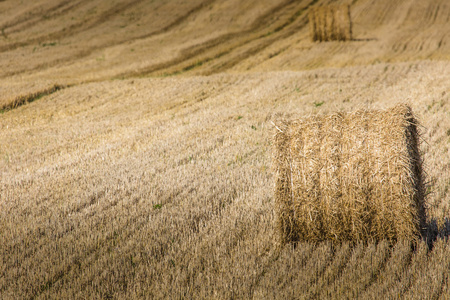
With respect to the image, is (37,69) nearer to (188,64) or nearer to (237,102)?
(188,64)

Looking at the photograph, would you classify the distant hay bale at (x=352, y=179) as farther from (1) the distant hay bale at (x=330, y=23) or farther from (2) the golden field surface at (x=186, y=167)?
(1) the distant hay bale at (x=330, y=23)

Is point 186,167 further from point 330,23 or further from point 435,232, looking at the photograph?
point 330,23

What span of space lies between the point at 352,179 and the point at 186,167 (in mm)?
3679

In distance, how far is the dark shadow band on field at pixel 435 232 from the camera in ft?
15.8

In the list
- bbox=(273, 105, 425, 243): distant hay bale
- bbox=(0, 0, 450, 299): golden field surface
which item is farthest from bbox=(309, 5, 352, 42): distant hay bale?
bbox=(273, 105, 425, 243): distant hay bale

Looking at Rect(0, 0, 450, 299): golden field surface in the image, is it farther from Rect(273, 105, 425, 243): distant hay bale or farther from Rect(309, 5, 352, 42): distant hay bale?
Rect(309, 5, 352, 42): distant hay bale

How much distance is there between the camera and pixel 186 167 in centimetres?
788

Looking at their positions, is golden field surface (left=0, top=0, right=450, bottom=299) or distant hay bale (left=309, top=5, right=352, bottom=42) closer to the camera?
golden field surface (left=0, top=0, right=450, bottom=299)

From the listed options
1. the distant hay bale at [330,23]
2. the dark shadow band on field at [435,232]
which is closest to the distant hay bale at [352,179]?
the dark shadow band on field at [435,232]

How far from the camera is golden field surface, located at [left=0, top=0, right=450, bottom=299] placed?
14.4ft

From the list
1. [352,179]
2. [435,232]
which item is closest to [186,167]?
[352,179]

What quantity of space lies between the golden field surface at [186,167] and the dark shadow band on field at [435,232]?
0.07 feet

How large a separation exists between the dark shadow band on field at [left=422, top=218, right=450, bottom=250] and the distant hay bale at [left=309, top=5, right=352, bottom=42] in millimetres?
20717

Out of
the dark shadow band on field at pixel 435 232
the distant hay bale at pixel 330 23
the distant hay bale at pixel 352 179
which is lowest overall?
the distant hay bale at pixel 330 23
